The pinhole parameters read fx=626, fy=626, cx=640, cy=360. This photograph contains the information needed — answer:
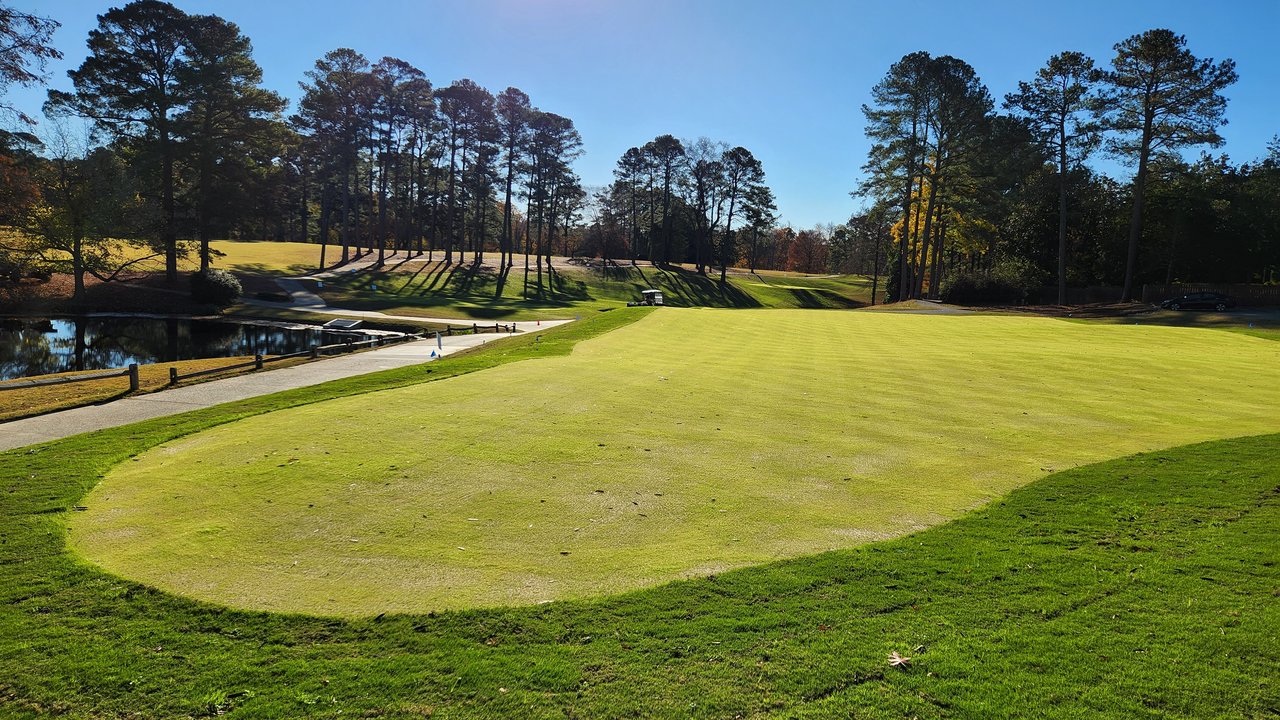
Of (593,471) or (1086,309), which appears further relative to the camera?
(1086,309)

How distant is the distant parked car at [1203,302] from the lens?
40.6 meters

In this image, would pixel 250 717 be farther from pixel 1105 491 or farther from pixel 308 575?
pixel 1105 491

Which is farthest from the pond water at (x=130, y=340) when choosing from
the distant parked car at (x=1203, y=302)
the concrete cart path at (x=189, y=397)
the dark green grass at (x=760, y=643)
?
the distant parked car at (x=1203, y=302)

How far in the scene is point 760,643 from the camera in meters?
4.29

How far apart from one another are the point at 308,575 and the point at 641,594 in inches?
112

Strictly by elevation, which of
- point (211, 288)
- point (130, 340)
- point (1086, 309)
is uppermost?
point (1086, 309)

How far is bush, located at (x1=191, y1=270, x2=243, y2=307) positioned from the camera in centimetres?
4312

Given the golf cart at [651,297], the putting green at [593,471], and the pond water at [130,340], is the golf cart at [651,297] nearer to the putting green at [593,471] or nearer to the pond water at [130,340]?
the pond water at [130,340]

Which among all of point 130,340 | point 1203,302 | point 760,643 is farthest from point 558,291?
point 760,643

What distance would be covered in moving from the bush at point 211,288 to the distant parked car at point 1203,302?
6398 centimetres

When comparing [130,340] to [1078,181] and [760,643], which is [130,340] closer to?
[760,643]

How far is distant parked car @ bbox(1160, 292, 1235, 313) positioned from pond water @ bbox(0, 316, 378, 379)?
50850 mm

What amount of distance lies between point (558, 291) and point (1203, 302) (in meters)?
51.5

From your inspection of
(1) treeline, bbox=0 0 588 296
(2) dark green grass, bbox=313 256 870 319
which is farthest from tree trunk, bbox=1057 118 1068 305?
(1) treeline, bbox=0 0 588 296
